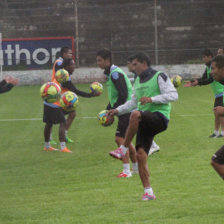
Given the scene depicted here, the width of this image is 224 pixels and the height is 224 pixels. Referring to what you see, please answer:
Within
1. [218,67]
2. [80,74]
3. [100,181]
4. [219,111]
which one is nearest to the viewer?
[219,111]

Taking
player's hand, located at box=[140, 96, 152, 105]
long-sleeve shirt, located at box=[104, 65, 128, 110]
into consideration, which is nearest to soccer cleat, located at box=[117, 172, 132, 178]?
long-sleeve shirt, located at box=[104, 65, 128, 110]

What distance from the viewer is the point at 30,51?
116 feet

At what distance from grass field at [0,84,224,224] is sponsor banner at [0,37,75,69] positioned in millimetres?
18026

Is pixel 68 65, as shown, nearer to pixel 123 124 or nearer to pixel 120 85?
pixel 120 85

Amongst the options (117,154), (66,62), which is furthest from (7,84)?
(117,154)

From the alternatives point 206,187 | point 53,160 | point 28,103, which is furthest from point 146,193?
point 28,103

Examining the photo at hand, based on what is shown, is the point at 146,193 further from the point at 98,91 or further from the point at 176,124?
the point at 176,124

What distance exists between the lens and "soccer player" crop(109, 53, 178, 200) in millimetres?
7672

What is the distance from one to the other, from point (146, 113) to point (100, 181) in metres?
2.27

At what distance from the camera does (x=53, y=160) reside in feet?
39.2

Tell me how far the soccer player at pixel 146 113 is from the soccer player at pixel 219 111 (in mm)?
756

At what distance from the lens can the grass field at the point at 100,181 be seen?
7.25m

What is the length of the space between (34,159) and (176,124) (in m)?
5.87

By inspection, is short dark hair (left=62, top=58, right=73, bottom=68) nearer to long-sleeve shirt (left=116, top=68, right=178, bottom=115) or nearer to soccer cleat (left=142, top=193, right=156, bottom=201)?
long-sleeve shirt (left=116, top=68, right=178, bottom=115)
